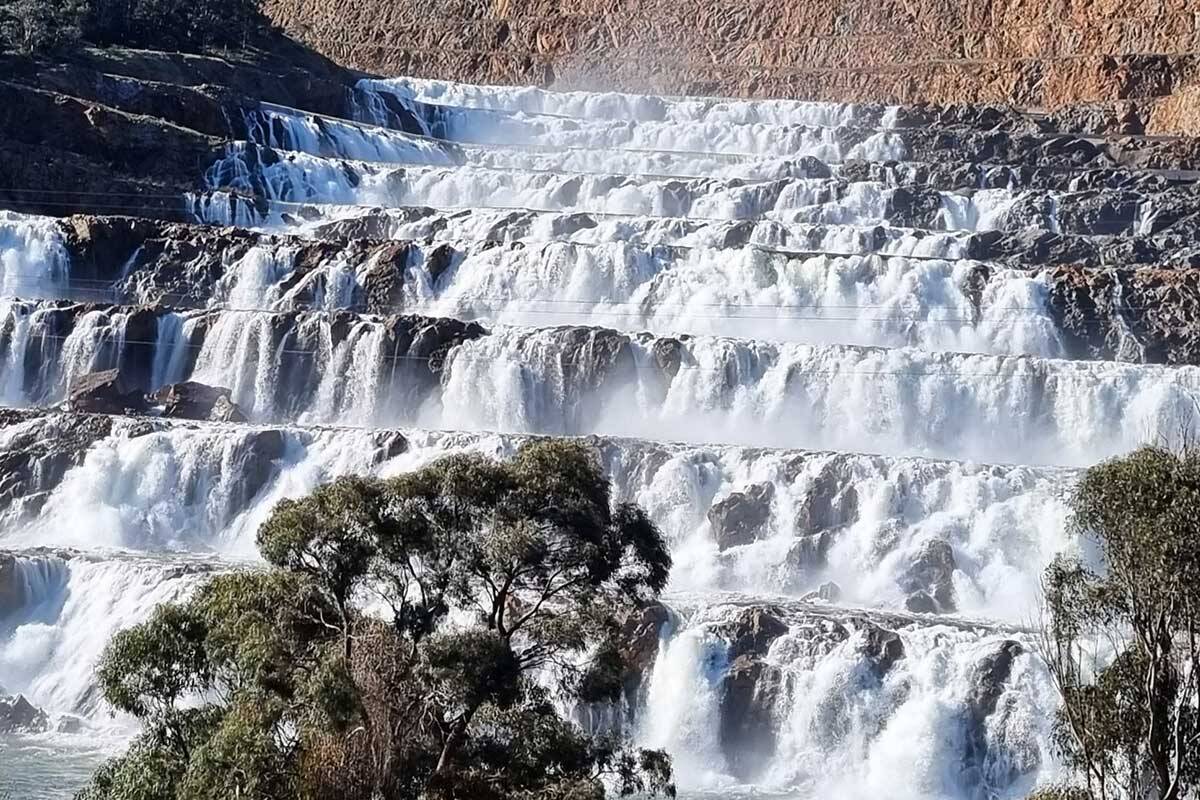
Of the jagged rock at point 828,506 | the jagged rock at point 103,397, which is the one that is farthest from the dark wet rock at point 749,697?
the jagged rock at point 103,397

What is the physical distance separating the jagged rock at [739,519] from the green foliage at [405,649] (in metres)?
19.8

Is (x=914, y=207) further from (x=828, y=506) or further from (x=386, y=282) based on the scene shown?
(x=828, y=506)

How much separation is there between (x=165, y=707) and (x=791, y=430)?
1223 inches

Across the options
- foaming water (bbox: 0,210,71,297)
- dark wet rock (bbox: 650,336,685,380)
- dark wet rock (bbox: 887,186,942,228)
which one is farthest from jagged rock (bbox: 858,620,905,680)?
dark wet rock (bbox: 887,186,942,228)

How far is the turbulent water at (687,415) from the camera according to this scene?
29656mm

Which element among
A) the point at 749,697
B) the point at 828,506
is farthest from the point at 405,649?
the point at 828,506

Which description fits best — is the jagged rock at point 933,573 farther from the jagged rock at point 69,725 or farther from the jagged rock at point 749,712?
the jagged rock at point 69,725

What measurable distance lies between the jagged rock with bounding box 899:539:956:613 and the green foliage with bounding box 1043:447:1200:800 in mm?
18976

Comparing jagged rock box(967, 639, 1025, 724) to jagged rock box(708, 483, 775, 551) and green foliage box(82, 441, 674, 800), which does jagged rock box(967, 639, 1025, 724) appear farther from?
green foliage box(82, 441, 674, 800)

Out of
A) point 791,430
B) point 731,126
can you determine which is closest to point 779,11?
point 731,126

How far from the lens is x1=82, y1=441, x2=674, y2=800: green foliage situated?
16.0 m

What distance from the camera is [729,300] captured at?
5459 centimetres

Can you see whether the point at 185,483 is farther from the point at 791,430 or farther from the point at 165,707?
the point at 165,707

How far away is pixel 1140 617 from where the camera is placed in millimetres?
15656
